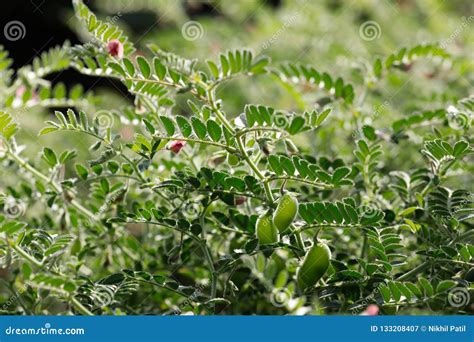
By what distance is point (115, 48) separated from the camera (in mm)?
759

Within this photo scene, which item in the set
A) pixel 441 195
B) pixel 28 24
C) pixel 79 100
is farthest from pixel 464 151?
pixel 28 24

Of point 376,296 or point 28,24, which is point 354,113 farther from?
point 28,24

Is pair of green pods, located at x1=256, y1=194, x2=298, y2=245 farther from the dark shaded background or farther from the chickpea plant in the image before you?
the dark shaded background

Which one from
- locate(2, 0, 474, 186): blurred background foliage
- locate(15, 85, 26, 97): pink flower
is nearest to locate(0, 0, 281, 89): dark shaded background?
locate(2, 0, 474, 186): blurred background foliage

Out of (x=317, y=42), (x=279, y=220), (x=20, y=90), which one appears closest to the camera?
(x=279, y=220)

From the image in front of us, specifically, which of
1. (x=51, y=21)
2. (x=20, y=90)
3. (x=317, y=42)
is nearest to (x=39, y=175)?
(x=20, y=90)

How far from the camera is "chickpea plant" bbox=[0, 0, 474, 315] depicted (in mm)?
635

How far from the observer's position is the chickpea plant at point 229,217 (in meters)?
0.63

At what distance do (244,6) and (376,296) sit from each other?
2.40 meters

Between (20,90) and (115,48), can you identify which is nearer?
(115,48)

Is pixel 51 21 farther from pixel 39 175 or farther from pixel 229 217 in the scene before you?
pixel 229 217

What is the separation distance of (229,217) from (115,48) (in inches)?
9.5

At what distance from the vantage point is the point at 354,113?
945 millimetres

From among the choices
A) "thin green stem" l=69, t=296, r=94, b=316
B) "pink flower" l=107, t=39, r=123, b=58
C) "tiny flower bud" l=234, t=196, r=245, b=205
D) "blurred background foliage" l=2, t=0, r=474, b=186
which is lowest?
"thin green stem" l=69, t=296, r=94, b=316
